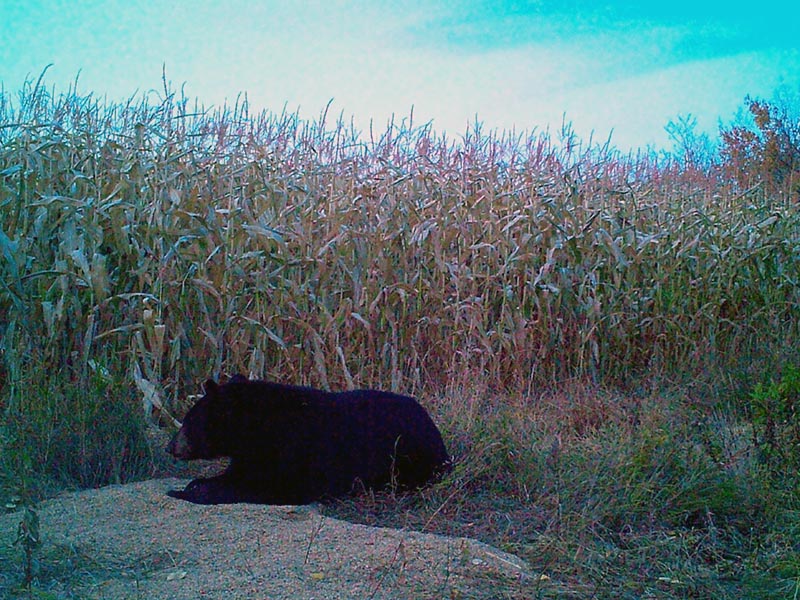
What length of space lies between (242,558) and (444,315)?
12.1ft

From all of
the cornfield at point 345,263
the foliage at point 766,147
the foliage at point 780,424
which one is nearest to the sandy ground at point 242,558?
the cornfield at point 345,263

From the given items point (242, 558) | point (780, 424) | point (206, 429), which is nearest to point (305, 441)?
point (206, 429)

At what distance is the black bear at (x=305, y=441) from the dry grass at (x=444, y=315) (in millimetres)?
264

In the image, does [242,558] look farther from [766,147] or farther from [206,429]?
[766,147]

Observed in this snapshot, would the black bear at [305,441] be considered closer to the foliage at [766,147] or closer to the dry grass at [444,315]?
the dry grass at [444,315]

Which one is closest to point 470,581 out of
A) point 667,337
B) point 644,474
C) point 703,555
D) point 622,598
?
point 622,598

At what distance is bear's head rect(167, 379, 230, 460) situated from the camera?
4.26 m

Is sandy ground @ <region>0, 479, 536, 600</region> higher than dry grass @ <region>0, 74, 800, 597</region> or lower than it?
lower

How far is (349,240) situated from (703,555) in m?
3.56

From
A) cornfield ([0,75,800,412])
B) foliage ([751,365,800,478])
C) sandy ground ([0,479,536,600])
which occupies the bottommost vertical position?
sandy ground ([0,479,536,600])

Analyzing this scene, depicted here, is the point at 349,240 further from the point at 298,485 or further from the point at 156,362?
the point at 298,485

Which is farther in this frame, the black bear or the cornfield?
the cornfield

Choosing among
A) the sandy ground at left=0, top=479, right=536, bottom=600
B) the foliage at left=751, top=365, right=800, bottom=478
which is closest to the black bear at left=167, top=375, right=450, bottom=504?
the sandy ground at left=0, top=479, right=536, bottom=600

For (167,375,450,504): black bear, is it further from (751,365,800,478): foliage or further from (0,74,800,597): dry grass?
(751,365,800,478): foliage
